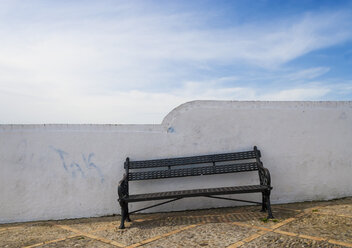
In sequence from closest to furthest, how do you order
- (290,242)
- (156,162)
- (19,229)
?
(290,242) → (19,229) → (156,162)

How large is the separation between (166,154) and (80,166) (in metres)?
1.55

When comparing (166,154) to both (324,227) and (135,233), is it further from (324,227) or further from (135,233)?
(324,227)

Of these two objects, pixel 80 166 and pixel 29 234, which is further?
pixel 80 166

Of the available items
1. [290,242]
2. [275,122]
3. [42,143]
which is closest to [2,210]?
[42,143]

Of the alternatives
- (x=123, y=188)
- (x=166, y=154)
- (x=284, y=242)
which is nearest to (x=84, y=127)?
(x=123, y=188)

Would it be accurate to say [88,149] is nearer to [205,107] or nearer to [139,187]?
[139,187]

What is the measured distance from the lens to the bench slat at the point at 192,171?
4.79 m

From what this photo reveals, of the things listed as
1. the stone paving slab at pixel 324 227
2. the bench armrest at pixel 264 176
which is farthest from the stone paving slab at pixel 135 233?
the stone paving slab at pixel 324 227

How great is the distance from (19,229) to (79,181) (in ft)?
3.78

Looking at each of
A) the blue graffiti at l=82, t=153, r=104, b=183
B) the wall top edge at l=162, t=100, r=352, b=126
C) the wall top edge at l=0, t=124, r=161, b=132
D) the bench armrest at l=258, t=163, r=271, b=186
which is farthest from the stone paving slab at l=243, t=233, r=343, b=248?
the blue graffiti at l=82, t=153, r=104, b=183

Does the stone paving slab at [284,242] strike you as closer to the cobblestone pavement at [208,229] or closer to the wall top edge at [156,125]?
the cobblestone pavement at [208,229]

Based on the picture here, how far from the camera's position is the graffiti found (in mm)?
5062

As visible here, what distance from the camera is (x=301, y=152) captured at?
517 cm

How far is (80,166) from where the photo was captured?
5.07 meters
